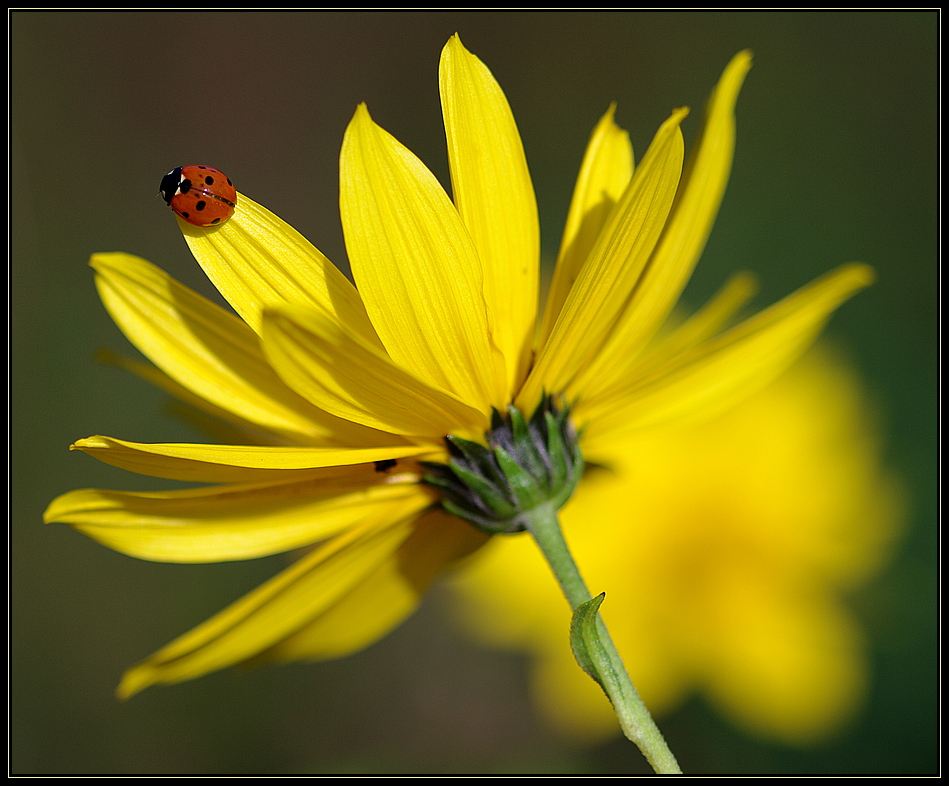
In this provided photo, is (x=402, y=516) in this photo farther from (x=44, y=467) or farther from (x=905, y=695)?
(x=44, y=467)

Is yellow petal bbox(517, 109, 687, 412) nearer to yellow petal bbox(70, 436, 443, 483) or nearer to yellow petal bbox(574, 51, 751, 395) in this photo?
yellow petal bbox(574, 51, 751, 395)

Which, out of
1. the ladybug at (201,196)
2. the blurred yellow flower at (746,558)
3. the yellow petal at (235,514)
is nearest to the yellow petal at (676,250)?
the yellow petal at (235,514)

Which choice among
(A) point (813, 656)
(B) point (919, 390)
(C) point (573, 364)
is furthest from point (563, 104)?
(C) point (573, 364)

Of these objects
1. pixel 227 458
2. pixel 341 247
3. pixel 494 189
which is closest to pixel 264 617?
pixel 227 458

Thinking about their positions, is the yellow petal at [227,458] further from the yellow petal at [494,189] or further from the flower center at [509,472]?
the yellow petal at [494,189]

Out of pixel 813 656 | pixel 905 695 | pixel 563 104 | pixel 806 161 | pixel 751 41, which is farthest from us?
pixel 563 104
